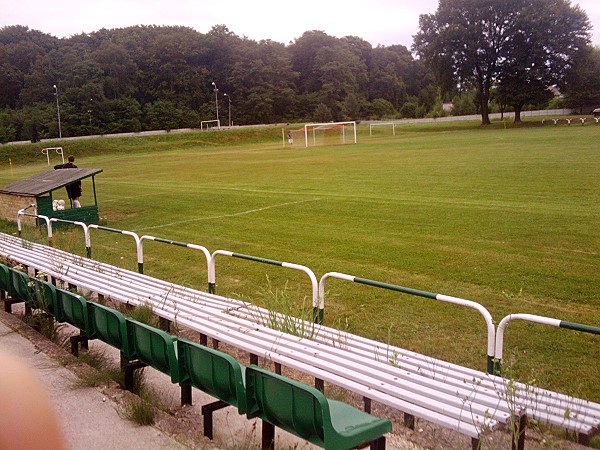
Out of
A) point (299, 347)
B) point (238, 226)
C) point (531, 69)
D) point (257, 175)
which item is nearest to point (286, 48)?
point (531, 69)

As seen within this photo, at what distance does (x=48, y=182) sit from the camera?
54.5ft

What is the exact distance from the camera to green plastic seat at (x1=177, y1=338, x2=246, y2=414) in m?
4.36

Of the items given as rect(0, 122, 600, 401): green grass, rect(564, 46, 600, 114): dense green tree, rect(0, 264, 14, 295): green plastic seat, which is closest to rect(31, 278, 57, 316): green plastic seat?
rect(0, 264, 14, 295): green plastic seat

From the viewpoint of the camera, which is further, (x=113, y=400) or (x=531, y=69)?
(x=531, y=69)

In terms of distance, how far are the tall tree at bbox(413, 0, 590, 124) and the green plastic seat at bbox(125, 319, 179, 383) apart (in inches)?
Result: 2698

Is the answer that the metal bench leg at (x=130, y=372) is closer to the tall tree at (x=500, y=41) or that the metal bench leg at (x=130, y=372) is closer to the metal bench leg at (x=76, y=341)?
the metal bench leg at (x=76, y=341)

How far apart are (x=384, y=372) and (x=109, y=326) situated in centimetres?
256

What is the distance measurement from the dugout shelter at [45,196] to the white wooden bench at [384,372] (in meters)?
8.97

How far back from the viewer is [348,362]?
5129 mm

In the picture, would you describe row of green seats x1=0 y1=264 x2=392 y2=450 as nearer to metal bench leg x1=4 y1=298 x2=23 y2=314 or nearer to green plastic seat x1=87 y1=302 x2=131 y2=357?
green plastic seat x1=87 y1=302 x2=131 y2=357

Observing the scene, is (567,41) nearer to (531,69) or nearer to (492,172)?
(531,69)

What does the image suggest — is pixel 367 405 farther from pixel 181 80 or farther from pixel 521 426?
pixel 181 80

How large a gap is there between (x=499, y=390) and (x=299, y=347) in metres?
1.75

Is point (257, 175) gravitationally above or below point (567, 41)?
below
